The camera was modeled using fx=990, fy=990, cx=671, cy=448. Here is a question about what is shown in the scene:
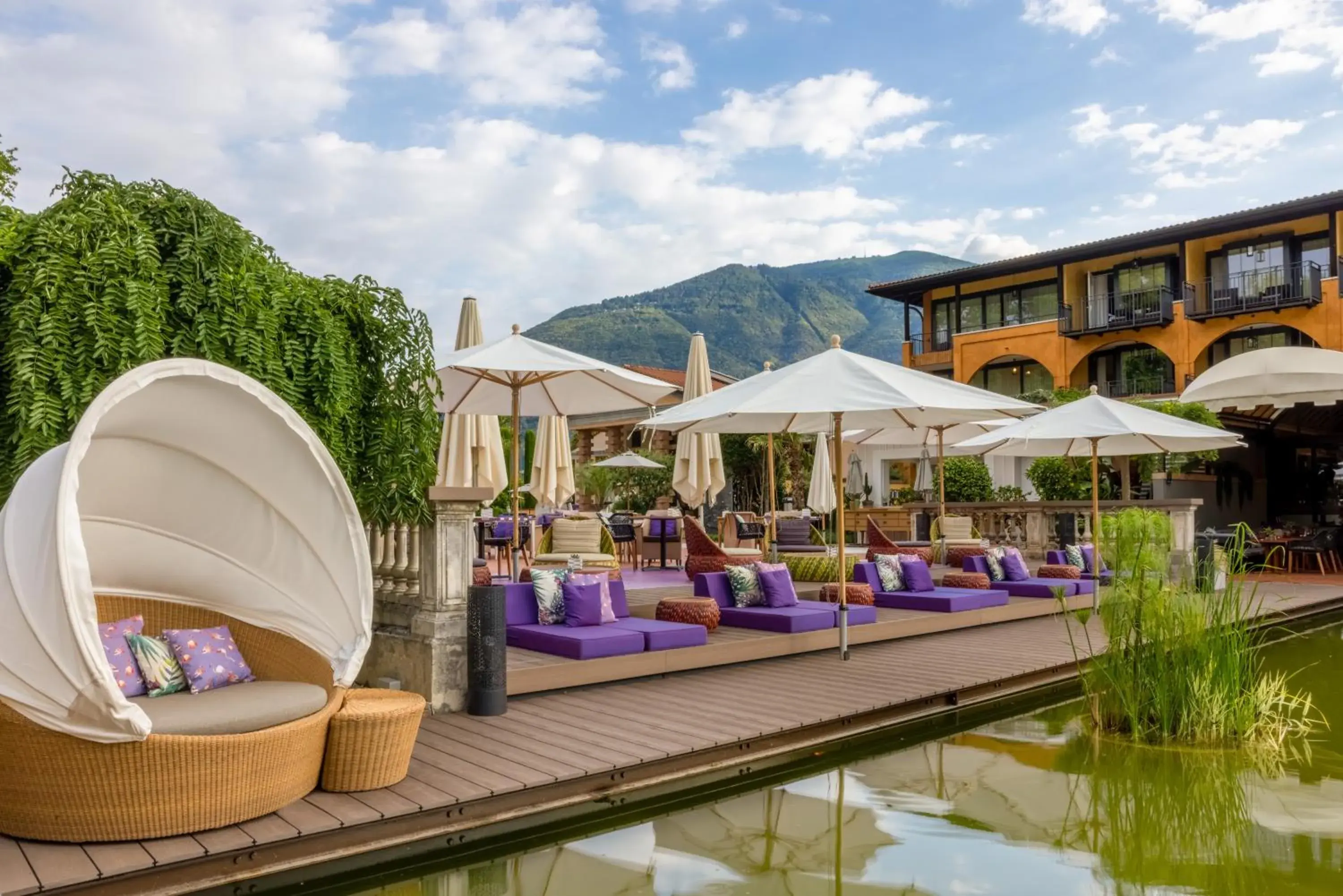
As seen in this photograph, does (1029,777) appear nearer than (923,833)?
No

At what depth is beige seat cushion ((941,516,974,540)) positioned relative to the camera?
46.8 ft

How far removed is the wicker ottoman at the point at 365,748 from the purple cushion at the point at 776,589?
14.9 feet

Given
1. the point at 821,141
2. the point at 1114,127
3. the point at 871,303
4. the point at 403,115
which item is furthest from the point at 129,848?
the point at 871,303

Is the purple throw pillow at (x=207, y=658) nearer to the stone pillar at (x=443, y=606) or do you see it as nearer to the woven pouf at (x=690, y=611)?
the stone pillar at (x=443, y=606)

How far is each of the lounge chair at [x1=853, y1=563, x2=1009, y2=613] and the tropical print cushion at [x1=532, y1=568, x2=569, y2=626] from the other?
380 centimetres

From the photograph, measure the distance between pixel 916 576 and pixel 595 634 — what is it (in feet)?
14.8

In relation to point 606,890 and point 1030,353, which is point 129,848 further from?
point 1030,353

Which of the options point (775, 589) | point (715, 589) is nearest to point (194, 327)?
point (715, 589)

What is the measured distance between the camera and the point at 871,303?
78.1m

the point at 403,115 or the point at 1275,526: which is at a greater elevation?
the point at 403,115

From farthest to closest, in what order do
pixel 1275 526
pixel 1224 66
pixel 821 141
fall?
pixel 821 141 < pixel 1275 526 < pixel 1224 66

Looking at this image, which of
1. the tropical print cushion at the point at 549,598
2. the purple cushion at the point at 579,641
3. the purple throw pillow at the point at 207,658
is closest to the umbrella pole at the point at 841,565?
the purple cushion at the point at 579,641

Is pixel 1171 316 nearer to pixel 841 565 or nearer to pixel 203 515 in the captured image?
pixel 841 565

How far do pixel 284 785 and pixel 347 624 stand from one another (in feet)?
2.92
